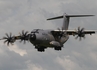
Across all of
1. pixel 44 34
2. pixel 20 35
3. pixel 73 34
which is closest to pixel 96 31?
pixel 73 34

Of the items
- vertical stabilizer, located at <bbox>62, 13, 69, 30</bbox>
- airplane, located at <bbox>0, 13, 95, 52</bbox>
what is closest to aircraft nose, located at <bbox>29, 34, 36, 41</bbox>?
airplane, located at <bbox>0, 13, 95, 52</bbox>

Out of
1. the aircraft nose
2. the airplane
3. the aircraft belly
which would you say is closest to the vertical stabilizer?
the airplane

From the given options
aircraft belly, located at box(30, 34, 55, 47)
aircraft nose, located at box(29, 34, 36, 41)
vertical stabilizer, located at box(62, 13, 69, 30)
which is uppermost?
vertical stabilizer, located at box(62, 13, 69, 30)

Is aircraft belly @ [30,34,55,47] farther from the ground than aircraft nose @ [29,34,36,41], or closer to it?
closer to it

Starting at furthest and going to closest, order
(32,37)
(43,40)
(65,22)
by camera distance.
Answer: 1. (65,22)
2. (43,40)
3. (32,37)

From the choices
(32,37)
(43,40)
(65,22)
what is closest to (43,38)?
(43,40)

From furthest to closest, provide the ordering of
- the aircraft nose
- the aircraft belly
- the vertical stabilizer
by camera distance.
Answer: the vertical stabilizer < the aircraft belly < the aircraft nose

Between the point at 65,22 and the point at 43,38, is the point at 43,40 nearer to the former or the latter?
the point at 43,38

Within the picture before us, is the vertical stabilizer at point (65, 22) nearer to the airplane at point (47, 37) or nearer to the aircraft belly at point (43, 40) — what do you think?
the airplane at point (47, 37)

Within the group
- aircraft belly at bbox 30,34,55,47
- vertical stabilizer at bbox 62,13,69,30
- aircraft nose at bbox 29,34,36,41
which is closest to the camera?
aircraft nose at bbox 29,34,36,41

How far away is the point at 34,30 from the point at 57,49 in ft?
19.0

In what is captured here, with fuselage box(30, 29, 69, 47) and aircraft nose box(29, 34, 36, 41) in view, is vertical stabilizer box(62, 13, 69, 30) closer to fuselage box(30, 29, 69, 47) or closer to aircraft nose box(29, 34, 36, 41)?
fuselage box(30, 29, 69, 47)

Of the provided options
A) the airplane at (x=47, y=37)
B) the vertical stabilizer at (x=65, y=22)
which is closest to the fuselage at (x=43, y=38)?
the airplane at (x=47, y=37)

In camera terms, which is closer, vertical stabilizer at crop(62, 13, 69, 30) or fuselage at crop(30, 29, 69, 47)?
fuselage at crop(30, 29, 69, 47)
